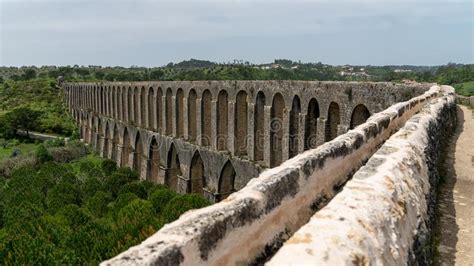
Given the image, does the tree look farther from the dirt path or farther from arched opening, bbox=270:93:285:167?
the dirt path

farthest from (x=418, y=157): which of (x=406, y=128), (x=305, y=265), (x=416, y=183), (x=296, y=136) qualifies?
(x=296, y=136)

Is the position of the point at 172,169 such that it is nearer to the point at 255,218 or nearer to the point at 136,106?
the point at 136,106

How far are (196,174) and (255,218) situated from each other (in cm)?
2685

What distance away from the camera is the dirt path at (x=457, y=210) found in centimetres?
513

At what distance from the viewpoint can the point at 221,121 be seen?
2802 centimetres

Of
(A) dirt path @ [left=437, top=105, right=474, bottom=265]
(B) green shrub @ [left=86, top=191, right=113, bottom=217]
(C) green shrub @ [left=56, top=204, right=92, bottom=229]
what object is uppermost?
(A) dirt path @ [left=437, top=105, right=474, bottom=265]

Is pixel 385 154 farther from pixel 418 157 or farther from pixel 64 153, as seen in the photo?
pixel 64 153

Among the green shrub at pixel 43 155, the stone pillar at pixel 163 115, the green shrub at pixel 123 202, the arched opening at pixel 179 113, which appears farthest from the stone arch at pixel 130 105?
the green shrub at pixel 123 202

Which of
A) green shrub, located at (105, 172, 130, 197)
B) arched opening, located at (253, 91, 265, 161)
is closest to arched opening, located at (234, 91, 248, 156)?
arched opening, located at (253, 91, 265, 161)

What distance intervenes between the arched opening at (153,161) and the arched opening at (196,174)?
6981 millimetres

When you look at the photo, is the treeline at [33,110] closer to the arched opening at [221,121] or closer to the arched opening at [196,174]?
Answer: the arched opening at [196,174]

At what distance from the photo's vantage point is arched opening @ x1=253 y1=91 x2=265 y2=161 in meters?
23.4

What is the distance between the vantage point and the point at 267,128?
22438 millimetres

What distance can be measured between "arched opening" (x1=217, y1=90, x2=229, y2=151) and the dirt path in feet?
56.5
